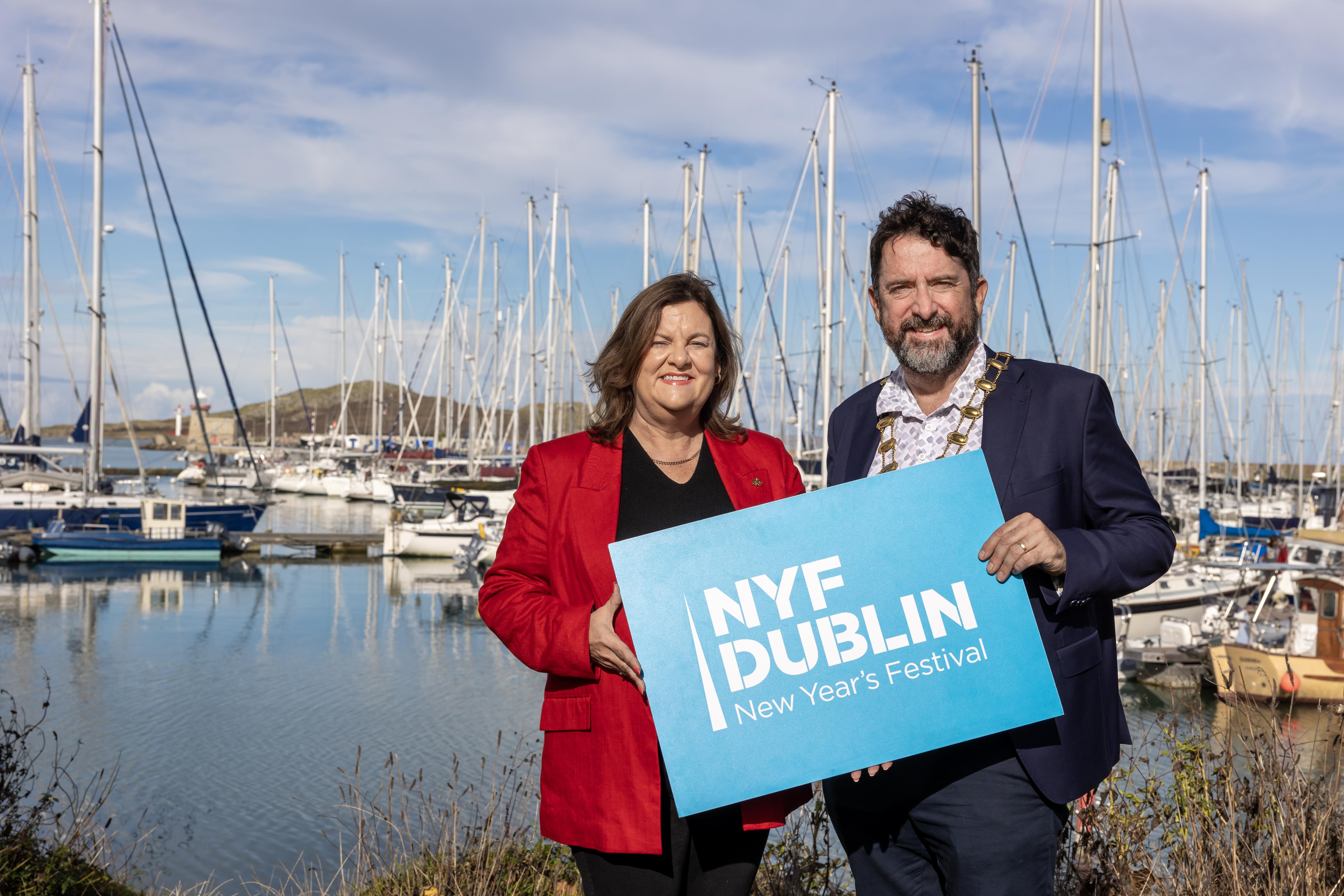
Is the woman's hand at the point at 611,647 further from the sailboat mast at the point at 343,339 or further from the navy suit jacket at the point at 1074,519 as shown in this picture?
the sailboat mast at the point at 343,339

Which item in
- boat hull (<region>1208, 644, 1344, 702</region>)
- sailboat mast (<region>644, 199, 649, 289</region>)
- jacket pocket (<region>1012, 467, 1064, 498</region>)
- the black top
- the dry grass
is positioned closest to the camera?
jacket pocket (<region>1012, 467, 1064, 498</region>)

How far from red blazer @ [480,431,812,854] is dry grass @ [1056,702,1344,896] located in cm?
191

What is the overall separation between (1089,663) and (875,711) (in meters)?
0.55

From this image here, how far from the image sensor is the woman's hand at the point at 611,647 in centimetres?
241

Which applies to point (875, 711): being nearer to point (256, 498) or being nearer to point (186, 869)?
point (186, 869)

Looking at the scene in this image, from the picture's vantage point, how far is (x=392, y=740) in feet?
47.2

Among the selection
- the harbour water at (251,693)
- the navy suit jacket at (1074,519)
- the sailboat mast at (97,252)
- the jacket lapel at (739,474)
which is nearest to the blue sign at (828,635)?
the navy suit jacket at (1074,519)

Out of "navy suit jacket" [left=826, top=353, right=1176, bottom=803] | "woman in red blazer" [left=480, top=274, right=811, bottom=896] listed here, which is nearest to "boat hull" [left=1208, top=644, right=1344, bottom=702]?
"navy suit jacket" [left=826, top=353, right=1176, bottom=803]

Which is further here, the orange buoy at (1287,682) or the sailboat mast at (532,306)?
the sailboat mast at (532,306)

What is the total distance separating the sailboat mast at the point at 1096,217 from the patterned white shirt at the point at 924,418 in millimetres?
14526

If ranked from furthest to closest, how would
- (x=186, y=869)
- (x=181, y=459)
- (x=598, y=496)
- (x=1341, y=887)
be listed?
1. (x=181, y=459)
2. (x=186, y=869)
3. (x=1341, y=887)
4. (x=598, y=496)

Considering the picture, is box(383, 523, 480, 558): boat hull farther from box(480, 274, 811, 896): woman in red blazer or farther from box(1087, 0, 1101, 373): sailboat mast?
box(480, 274, 811, 896): woman in red blazer

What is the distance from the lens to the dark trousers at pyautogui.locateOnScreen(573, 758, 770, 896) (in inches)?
99.9

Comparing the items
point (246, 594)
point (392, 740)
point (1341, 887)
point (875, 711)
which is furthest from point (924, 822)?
point (246, 594)
